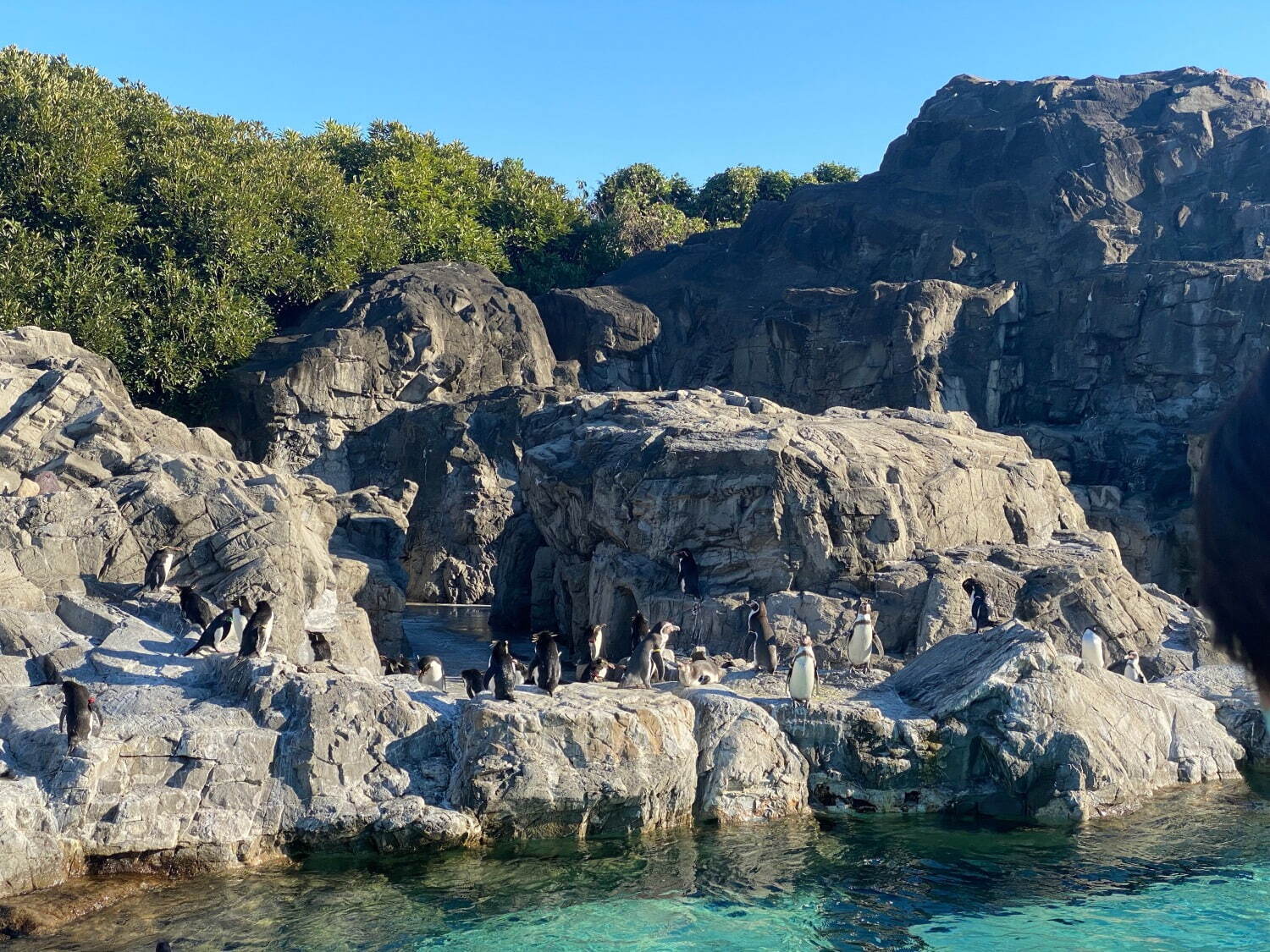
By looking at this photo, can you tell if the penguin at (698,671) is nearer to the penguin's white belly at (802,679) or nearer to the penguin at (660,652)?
the penguin at (660,652)

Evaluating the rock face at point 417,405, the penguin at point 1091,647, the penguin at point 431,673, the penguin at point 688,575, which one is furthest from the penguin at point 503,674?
the rock face at point 417,405

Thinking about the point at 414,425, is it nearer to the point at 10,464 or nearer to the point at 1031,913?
the point at 10,464

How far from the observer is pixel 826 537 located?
20.9 meters

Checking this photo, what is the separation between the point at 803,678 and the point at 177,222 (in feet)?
94.8

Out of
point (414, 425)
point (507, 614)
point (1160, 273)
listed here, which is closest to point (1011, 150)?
point (1160, 273)

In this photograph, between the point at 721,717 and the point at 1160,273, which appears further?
the point at 1160,273

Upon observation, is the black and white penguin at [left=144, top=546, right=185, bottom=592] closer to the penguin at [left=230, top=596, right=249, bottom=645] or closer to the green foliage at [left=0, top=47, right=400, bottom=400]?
the penguin at [left=230, top=596, right=249, bottom=645]

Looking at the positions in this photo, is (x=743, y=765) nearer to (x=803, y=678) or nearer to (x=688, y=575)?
(x=803, y=678)

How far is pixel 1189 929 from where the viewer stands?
10992 mm

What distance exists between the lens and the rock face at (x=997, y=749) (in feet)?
47.6

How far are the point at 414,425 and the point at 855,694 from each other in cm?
2227

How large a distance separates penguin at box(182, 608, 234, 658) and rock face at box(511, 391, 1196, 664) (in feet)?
25.5

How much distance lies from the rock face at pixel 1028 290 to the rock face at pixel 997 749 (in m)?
18.4

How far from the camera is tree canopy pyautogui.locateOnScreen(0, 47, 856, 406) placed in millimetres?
33531
